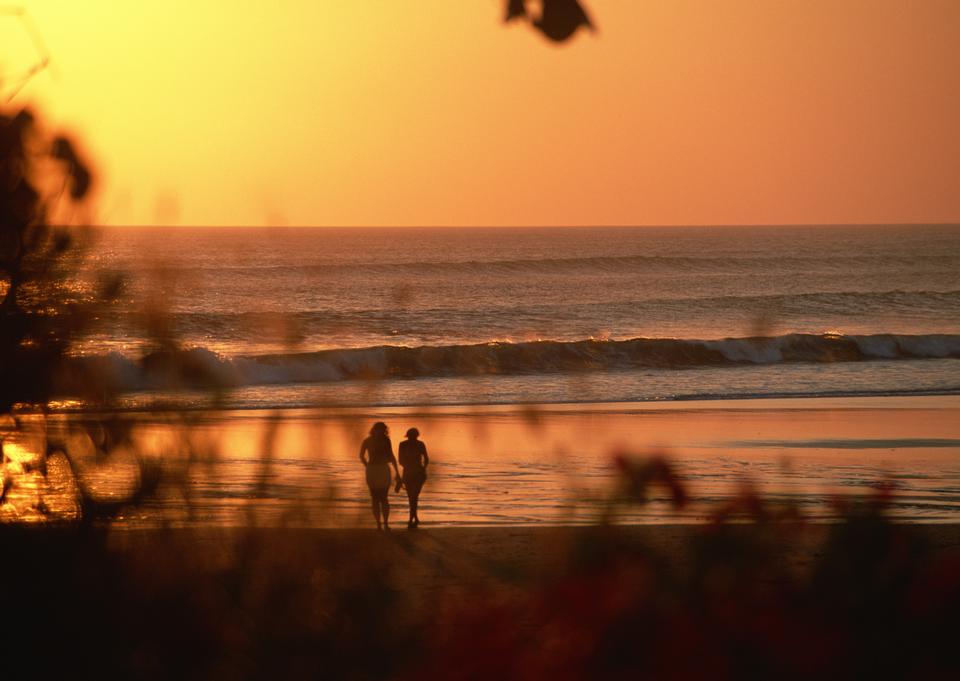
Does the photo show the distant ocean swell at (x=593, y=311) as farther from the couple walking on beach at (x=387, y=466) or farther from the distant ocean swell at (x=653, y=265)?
the couple walking on beach at (x=387, y=466)

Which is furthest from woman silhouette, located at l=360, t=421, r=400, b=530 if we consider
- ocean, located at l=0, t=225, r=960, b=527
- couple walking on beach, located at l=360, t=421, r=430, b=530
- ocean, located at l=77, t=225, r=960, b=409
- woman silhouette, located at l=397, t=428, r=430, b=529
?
ocean, located at l=77, t=225, r=960, b=409

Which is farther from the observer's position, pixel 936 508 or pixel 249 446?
pixel 249 446

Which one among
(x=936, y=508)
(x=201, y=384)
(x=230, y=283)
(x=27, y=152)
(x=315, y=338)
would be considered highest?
(x=230, y=283)

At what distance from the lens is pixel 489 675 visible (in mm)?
2527

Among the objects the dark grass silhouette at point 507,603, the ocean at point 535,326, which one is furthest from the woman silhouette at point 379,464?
the dark grass silhouette at point 507,603

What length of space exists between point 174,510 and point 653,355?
107 feet

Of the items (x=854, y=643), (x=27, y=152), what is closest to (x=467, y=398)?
(x=27, y=152)

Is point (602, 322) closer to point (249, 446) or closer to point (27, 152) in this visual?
point (249, 446)

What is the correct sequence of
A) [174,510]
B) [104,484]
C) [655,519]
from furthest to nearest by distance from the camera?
1. [655,519]
2. [104,484]
3. [174,510]

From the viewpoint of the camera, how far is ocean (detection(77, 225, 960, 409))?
28.7 ft

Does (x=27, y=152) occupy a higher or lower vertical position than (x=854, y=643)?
higher

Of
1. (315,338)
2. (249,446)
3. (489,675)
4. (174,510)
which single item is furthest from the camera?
(315,338)

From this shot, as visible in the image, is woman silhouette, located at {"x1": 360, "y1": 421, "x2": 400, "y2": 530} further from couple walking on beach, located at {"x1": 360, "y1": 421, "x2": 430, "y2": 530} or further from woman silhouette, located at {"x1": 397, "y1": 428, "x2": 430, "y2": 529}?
woman silhouette, located at {"x1": 397, "y1": 428, "x2": 430, "y2": 529}

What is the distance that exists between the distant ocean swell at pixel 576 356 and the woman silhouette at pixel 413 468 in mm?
18019
